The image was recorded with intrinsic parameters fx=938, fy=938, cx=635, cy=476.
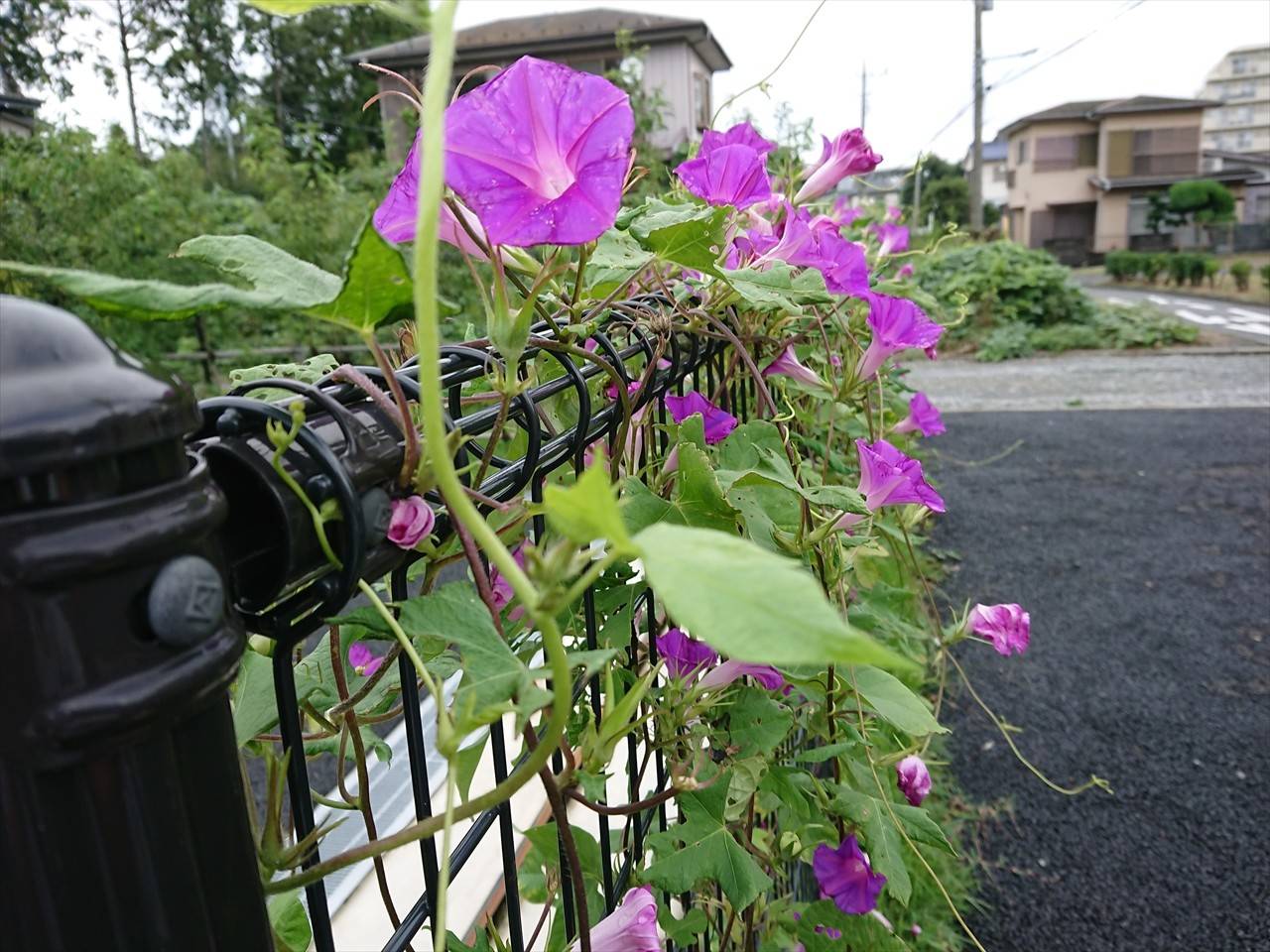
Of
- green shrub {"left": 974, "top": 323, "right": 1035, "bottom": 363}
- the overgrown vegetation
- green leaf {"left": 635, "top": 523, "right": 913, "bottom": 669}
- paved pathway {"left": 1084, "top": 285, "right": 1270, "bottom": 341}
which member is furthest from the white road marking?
green leaf {"left": 635, "top": 523, "right": 913, "bottom": 669}

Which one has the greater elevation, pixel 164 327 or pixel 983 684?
pixel 164 327

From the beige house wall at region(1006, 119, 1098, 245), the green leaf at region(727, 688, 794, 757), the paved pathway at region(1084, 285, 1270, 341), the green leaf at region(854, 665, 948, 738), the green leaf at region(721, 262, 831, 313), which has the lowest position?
the paved pathway at region(1084, 285, 1270, 341)

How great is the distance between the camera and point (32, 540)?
26 centimetres

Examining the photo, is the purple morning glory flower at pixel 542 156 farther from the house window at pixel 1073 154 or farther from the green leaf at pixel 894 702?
the house window at pixel 1073 154

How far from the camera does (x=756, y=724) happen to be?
0.89m

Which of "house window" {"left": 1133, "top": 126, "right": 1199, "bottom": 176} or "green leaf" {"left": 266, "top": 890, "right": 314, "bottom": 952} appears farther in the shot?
"house window" {"left": 1133, "top": 126, "right": 1199, "bottom": 176}

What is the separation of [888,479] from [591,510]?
748 mm

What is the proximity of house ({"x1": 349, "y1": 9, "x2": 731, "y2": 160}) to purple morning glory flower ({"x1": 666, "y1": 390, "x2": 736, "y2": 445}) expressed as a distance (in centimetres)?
1478

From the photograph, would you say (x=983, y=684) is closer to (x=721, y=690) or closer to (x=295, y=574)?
(x=721, y=690)

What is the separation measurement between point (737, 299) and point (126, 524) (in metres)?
0.81

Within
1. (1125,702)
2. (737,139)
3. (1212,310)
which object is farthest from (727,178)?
(1212,310)

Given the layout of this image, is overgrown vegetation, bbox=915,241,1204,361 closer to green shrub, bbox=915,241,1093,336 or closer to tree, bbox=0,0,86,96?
green shrub, bbox=915,241,1093,336

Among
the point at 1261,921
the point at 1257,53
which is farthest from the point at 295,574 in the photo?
the point at 1257,53

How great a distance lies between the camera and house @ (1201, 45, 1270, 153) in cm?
6366
